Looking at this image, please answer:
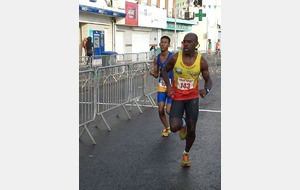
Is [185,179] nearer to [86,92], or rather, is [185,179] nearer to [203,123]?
[86,92]

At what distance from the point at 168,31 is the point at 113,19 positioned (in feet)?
44.3

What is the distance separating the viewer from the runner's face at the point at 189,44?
5215mm

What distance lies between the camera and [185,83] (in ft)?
17.7

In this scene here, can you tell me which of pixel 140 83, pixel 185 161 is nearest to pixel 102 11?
pixel 140 83

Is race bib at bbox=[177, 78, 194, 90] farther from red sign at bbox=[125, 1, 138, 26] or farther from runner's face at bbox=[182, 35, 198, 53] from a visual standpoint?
red sign at bbox=[125, 1, 138, 26]

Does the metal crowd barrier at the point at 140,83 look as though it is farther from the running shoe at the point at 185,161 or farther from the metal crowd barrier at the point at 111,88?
the running shoe at the point at 185,161

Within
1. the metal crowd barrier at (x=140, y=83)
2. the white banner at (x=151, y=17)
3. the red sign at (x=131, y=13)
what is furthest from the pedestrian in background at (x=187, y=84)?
the white banner at (x=151, y=17)

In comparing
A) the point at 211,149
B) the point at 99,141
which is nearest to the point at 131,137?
the point at 99,141

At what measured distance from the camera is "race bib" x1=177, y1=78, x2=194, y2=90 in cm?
538

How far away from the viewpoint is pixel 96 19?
27.3m

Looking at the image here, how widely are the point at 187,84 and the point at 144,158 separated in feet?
4.48

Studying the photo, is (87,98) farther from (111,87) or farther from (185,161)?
(185,161)

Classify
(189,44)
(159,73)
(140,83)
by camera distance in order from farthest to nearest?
(140,83) → (159,73) → (189,44)

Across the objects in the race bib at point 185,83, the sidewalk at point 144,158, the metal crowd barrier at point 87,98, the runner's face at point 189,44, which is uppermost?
the runner's face at point 189,44
